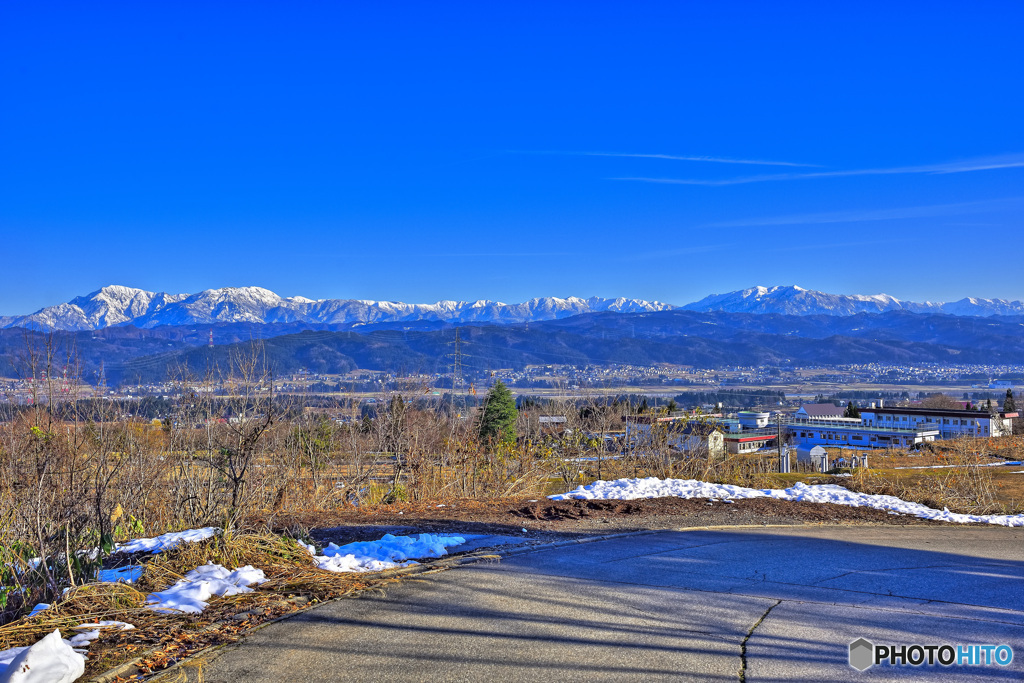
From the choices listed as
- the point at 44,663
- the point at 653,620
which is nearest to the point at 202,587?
the point at 44,663

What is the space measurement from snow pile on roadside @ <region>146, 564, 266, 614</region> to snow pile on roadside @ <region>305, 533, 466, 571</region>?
825 mm

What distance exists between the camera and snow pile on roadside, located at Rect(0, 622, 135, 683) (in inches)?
166

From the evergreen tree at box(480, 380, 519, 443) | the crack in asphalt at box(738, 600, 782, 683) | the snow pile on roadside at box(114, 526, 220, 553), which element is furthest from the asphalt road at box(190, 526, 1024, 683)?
the evergreen tree at box(480, 380, 519, 443)

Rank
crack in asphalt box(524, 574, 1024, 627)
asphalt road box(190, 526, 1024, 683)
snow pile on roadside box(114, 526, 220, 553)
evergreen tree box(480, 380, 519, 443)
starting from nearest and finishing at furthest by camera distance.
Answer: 1. asphalt road box(190, 526, 1024, 683)
2. crack in asphalt box(524, 574, 1024, 627)
3. snow pile on roadside box(114, 526, 220, 553)
4. evergreen tree box(480, 380, 519, 443)

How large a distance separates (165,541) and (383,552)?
7.48 ft

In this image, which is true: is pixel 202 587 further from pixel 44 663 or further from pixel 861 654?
pixel 861 654

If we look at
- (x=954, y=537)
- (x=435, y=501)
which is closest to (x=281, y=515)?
(x=435, y=501)

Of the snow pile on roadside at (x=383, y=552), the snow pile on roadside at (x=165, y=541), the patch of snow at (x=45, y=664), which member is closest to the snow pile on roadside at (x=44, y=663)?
the patch of snow at (x=45, y=664)

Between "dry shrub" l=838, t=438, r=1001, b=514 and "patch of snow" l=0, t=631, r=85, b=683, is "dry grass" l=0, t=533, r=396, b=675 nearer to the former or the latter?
"patch of snow" l=0, t=631, r=85, b=683

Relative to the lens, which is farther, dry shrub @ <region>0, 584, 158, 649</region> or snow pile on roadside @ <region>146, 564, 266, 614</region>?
snow pile on roadside @ <region>146, 564, 266, 614</region>

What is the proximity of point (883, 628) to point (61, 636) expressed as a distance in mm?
6275

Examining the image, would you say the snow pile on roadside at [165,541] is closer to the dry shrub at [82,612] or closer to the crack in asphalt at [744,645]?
the dry shrub at [82,612]

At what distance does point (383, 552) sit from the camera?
805 cm

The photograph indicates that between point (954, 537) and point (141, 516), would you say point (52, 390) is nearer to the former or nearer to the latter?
point (141, 516)
